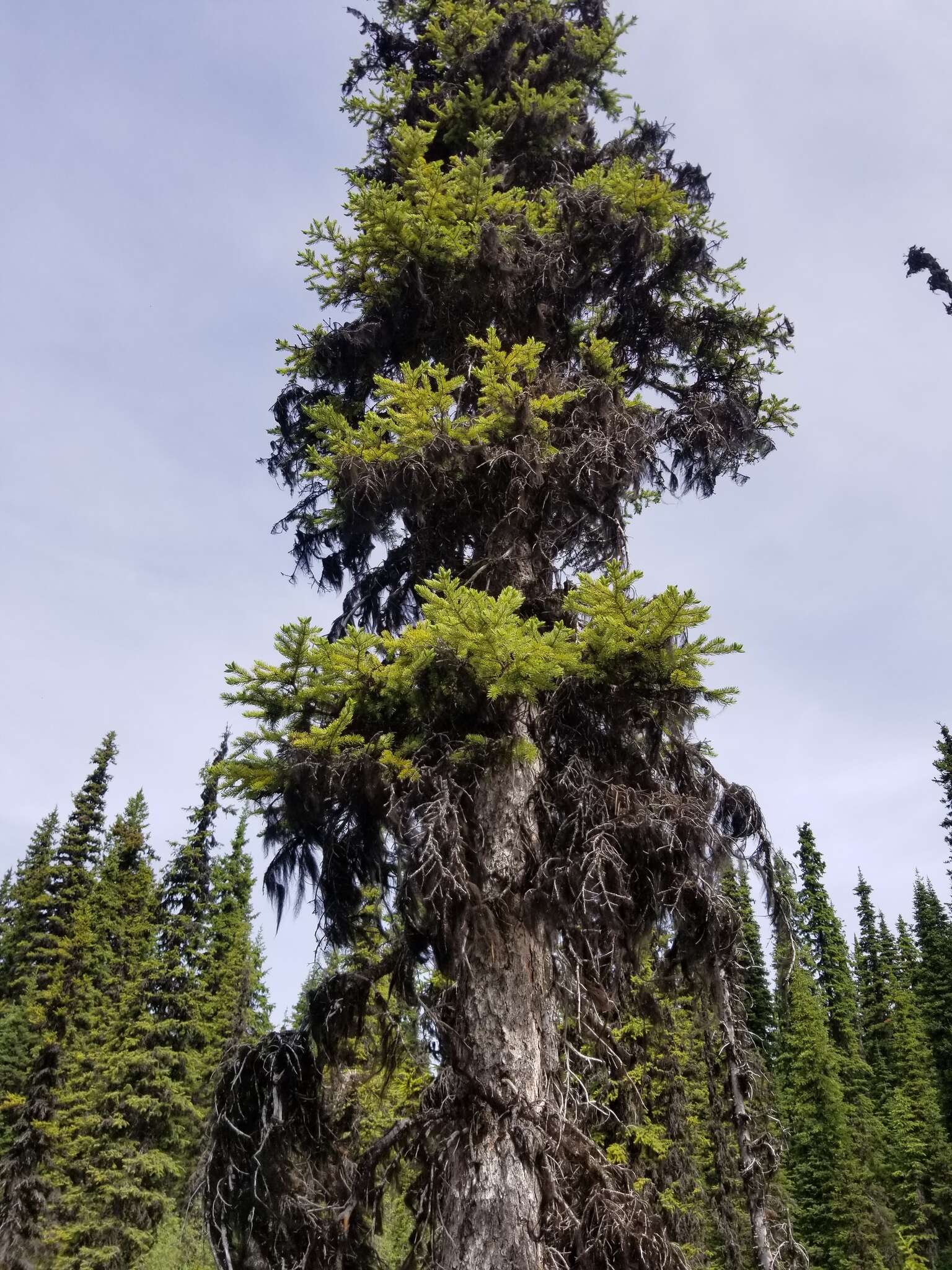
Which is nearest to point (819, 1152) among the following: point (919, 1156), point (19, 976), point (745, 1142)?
point (919, 1156)

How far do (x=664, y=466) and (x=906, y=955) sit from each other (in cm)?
4510

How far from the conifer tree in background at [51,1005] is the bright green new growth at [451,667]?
27.9m

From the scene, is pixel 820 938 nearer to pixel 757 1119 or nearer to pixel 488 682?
pixel 757 1119

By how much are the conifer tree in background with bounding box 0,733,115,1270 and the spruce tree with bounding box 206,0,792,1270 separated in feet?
83.6

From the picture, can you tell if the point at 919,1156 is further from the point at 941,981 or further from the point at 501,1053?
the point at 501,1053

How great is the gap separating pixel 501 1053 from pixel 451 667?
97.7 inches

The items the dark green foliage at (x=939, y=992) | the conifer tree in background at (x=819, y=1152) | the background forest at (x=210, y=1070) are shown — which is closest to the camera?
the background forest at (x=210, y=1070)

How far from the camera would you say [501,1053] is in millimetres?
5352

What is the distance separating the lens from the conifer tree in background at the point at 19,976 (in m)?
31.6

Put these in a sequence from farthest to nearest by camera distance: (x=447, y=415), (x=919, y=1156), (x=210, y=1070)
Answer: (x=919, y=1156) < (x=210, y=1070) < (x=447, y=415)

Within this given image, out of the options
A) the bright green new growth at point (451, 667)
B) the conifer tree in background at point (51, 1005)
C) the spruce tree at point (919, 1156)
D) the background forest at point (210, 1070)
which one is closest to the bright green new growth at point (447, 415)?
the bright green new growth at point (451, 667)

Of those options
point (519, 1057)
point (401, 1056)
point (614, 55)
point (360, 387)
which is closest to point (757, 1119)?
point (401, 1056)

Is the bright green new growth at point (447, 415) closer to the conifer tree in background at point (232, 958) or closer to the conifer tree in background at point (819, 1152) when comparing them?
the conifer tree in background at point (232, 958)

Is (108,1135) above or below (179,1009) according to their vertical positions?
below
